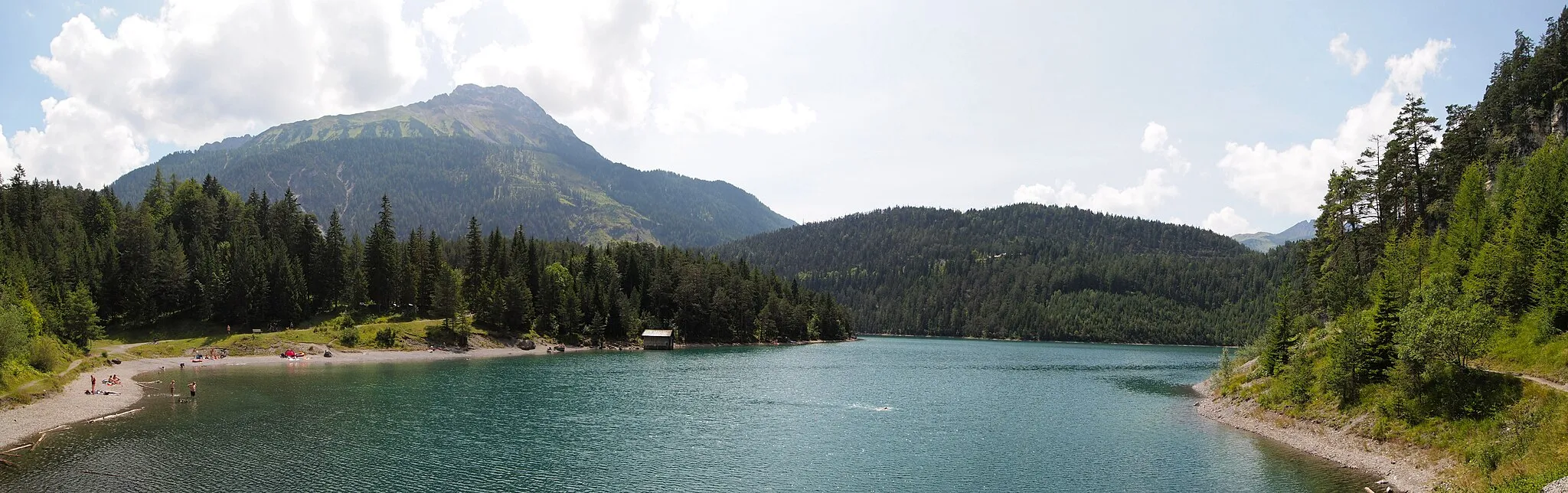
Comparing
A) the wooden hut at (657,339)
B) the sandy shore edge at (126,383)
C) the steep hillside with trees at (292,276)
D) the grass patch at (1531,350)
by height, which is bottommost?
the sandy shore edge at (126,383)

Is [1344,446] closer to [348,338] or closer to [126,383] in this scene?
[126,383]

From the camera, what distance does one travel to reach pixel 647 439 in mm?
57750

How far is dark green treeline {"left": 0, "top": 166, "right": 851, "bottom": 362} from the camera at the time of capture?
122938 millimetres

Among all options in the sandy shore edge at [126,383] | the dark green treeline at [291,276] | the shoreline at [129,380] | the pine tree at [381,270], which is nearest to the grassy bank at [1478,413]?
the sandy shore edge at [126,383]

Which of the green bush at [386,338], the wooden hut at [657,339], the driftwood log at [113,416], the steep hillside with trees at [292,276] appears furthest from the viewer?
the wooden hut at [657,339]

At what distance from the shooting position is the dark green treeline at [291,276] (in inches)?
4840

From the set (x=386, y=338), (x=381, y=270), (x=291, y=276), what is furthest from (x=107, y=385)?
(x=381, y=270)

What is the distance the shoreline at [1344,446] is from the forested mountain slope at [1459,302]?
91cm

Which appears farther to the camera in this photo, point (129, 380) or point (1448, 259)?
point (129, 380)

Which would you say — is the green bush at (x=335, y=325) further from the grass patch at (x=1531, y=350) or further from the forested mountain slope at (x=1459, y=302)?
the grass patch at (x=1531, y=350)

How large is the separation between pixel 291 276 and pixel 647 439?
10901 cm

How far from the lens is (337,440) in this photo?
174ft

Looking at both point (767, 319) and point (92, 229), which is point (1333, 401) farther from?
point (92, 229)

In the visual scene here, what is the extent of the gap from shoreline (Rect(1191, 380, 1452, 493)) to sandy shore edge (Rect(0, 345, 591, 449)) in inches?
3323
